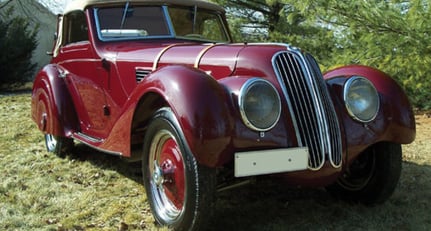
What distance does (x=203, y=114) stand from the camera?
284 centimetres

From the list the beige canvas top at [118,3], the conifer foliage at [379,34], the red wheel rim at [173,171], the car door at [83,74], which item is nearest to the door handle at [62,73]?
the car door at [83,74]

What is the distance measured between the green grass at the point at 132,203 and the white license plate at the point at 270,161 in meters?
0.63

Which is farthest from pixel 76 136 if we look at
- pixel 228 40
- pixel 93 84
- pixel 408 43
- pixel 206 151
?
pixel 408 43

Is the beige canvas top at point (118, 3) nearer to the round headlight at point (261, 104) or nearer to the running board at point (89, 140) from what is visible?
the running board at point (89, 140)

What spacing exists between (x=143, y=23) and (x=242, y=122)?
7.19ft

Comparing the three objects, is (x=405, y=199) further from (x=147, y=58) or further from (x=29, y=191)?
(x=29, y=191)

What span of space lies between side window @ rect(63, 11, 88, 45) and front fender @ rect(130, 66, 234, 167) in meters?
Answer: 2.57

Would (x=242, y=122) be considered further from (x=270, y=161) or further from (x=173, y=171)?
(x=173, y=171)

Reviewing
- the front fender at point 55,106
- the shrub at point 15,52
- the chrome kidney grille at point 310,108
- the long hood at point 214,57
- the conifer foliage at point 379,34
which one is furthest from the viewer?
the shrub at point 15,52

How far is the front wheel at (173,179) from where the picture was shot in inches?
114

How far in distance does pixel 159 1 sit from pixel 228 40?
92cm

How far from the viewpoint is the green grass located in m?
3.49

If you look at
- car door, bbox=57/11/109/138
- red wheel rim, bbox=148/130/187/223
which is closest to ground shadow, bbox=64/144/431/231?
red wheel rim, bbox=148/130/187/223

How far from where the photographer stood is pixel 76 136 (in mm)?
4930
